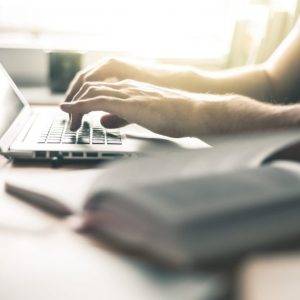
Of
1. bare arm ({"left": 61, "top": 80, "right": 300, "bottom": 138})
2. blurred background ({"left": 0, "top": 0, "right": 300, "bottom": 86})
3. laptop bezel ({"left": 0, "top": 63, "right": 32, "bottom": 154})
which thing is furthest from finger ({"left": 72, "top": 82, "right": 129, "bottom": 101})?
blurred background ({"left": 0, "top": 0, "right": 300, "bottom": 86})

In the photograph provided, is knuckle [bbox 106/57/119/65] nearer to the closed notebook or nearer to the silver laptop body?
the silver laptop body

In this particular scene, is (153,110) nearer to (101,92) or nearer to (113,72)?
(101,92)

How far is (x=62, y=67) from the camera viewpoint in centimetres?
134

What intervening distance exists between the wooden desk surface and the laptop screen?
40 cm

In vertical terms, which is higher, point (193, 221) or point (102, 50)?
point (193, 221)

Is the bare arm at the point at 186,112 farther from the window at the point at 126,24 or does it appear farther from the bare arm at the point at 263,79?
the window at the point at 126,24

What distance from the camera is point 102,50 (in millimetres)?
1568

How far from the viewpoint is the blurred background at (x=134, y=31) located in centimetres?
153

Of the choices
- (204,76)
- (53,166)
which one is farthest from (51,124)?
(204,76)

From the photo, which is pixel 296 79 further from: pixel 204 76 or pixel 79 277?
pixel 79 277

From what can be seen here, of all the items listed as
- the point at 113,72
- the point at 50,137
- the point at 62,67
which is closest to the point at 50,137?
the point at 50,137

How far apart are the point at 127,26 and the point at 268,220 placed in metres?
1.52

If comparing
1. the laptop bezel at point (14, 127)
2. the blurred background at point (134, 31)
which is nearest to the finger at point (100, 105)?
the laptop bezel at point (14, 127)

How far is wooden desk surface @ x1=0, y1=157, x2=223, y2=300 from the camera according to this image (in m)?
0.28
